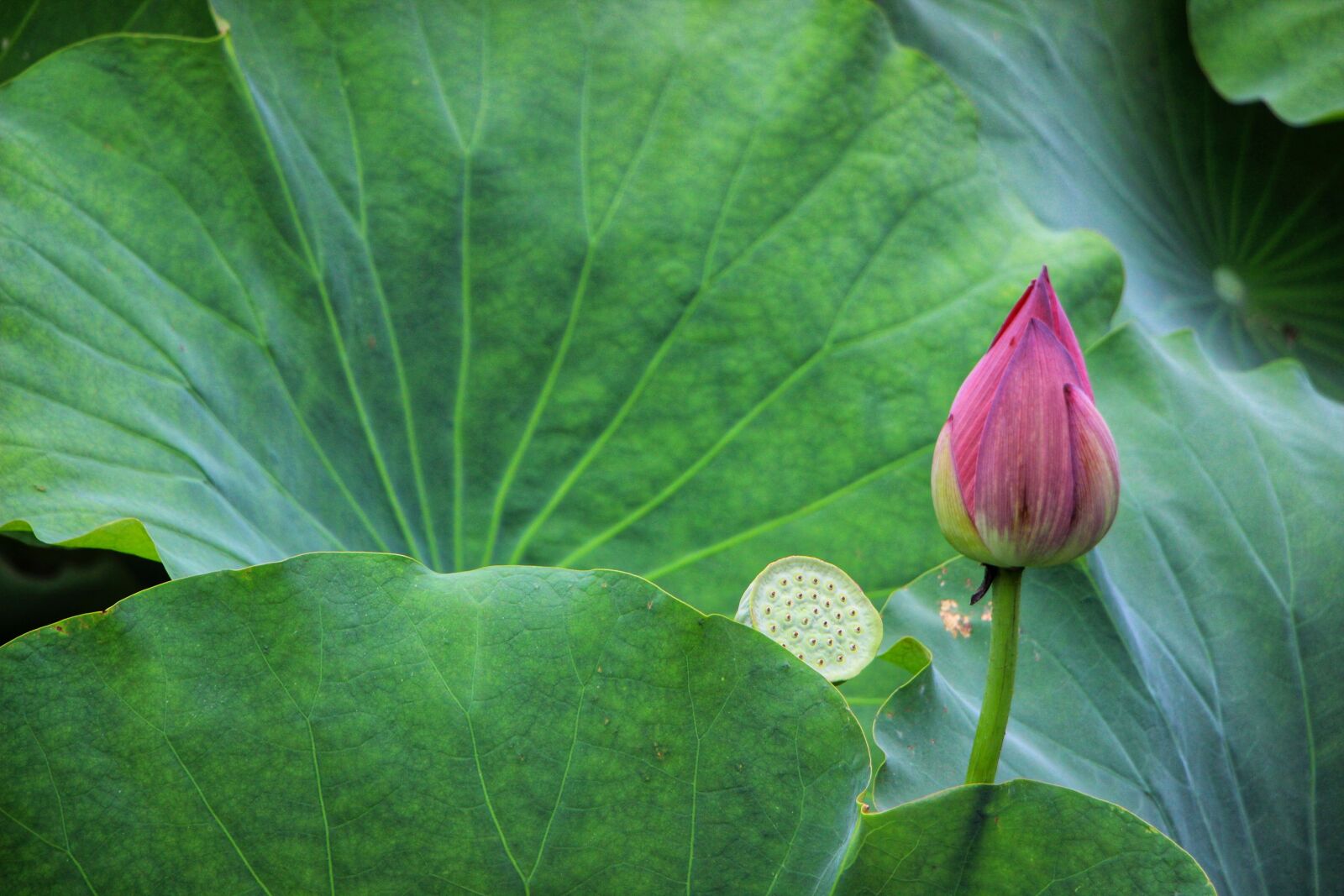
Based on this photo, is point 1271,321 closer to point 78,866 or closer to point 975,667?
point 975,667

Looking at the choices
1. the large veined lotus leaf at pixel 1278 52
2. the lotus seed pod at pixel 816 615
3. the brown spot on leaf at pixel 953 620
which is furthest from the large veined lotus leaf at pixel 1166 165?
the lotus seed pod at pixel 816 615

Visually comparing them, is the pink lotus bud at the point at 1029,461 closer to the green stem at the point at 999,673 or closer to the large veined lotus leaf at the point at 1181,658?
the green stem at the point at 999,673

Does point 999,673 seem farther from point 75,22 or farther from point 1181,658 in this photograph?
point 75,22

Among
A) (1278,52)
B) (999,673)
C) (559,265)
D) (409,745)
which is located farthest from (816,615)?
(1278,52)

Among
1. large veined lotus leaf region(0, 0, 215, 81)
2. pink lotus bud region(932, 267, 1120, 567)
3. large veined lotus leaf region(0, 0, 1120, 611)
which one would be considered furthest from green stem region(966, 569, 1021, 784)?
large veined lotus leaf region(0, 0, 215, 81)

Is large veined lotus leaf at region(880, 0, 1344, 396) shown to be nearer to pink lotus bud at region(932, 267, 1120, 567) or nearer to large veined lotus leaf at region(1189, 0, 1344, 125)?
large veined lotus leaf at region(1189, 0, 1344, 125)

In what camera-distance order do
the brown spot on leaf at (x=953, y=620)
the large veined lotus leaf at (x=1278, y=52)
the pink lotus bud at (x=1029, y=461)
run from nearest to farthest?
the pink lotus bud at (x=1029, y=461), the brown spot on leaf at (x=953, y=620), the large veined lotus leaf at (x=1278, y=52)
